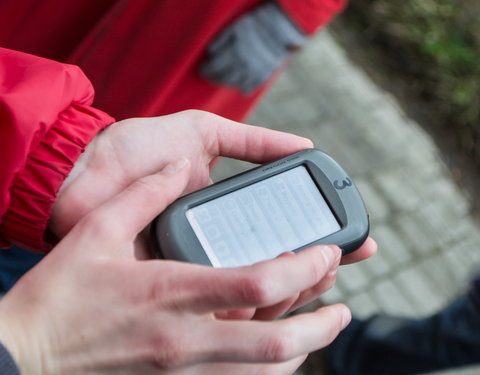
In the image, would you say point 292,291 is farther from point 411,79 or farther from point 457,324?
point 411,79

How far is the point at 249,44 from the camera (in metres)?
1.63

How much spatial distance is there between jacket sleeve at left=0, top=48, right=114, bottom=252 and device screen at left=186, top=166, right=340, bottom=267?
25cm

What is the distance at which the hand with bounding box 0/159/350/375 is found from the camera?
0.86 m

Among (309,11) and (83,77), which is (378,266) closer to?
(309,11)

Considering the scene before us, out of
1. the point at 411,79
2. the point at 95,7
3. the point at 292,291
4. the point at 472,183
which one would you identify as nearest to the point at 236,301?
the point at 292,291

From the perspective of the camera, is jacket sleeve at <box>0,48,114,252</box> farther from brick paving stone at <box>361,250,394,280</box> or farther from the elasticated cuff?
brick paving stone at <box>361,250,394,280</box>

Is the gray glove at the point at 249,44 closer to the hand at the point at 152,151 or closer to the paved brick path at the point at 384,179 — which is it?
the hand at the point at 152,151

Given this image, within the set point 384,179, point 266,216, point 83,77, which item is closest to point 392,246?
point 384,179

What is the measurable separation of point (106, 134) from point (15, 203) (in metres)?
Result: 0.22

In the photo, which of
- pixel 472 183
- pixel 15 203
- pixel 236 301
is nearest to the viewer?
pixel 236 301

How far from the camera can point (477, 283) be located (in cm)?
205

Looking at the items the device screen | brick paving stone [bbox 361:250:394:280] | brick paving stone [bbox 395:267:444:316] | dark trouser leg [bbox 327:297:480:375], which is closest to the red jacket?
the device screen

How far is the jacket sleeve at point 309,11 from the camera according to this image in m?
1.63

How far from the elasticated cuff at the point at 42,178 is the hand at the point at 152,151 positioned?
0.04 meters
